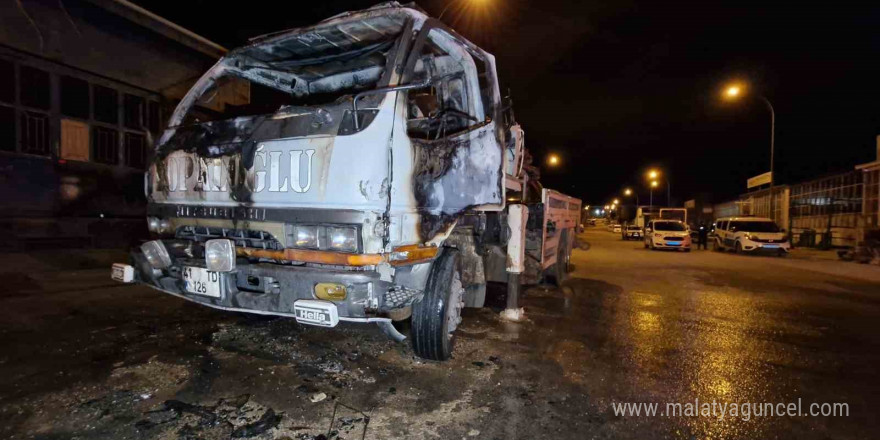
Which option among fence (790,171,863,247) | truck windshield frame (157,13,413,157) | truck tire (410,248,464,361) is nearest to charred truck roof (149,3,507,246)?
truck windshield frame (157,13,413,157)

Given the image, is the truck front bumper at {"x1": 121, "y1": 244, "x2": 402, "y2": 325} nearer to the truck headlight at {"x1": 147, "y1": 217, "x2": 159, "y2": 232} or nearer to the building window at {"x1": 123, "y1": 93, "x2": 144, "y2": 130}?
the truck headlight at {"x1": 147, "y1": 217, "x2": 159, "y2": 232}

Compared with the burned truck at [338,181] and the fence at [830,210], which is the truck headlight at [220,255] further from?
the fence at [830,210]

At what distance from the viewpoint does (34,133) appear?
820 centimetres

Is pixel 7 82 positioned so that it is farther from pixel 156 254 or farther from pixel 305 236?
pixel 305 236

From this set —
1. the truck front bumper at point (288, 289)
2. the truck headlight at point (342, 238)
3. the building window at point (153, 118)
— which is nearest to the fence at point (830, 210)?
the truck front bumper at point (288, 289)

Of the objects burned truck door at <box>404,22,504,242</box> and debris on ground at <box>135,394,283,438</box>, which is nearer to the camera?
debris on ground at <box>135,394,283,438</box>

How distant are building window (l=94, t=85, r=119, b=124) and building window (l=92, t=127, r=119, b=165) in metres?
0.24

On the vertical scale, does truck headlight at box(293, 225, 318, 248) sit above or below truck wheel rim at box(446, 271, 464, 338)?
above

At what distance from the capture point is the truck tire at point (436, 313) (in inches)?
139

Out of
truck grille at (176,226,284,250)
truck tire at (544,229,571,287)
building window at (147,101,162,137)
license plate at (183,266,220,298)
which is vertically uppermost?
building window at (147,101,162,137)

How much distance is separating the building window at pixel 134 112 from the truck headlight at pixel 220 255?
894cm

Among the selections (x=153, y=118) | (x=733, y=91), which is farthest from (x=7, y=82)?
(x=733, y=91)

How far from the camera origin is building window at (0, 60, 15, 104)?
25.5ft

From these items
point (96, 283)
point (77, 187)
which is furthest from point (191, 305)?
point (77, 187)
